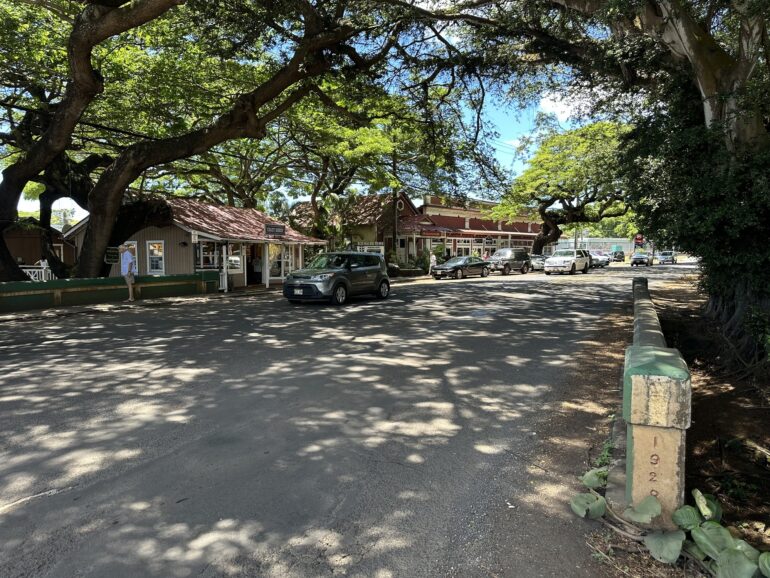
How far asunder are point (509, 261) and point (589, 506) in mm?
37472

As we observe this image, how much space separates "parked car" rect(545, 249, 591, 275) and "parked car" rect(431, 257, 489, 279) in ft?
21.9

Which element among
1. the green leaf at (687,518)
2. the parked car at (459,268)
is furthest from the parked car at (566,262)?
the green leaf at (687,518)

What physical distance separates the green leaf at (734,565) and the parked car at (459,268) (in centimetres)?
3029

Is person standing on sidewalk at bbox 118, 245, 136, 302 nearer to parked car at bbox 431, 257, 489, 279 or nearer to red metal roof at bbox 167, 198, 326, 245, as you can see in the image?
red metal roof at bbox 167, 198, 326, 245

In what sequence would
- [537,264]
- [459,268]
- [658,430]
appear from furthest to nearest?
1. [537,264]
2. [459,268]
3. [658,430]

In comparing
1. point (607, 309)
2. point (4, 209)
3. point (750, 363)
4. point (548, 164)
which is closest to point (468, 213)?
point (548, 164)

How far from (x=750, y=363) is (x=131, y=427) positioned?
8.44 meters

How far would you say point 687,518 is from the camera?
119 inches

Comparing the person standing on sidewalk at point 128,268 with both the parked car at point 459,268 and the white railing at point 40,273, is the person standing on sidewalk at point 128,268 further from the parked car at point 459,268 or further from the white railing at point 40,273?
the parked car at point 459,268

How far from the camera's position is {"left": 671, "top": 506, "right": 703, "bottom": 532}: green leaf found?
9.85ft

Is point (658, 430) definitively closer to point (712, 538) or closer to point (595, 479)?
point (712, 538)

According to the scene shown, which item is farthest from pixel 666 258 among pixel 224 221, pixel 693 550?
pixel 693 550

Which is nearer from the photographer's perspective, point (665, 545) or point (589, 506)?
point (665, 545)

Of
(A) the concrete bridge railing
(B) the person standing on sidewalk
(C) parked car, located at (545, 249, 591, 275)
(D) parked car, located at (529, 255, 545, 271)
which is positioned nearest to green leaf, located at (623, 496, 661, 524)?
(A) the concrete bridge railing
